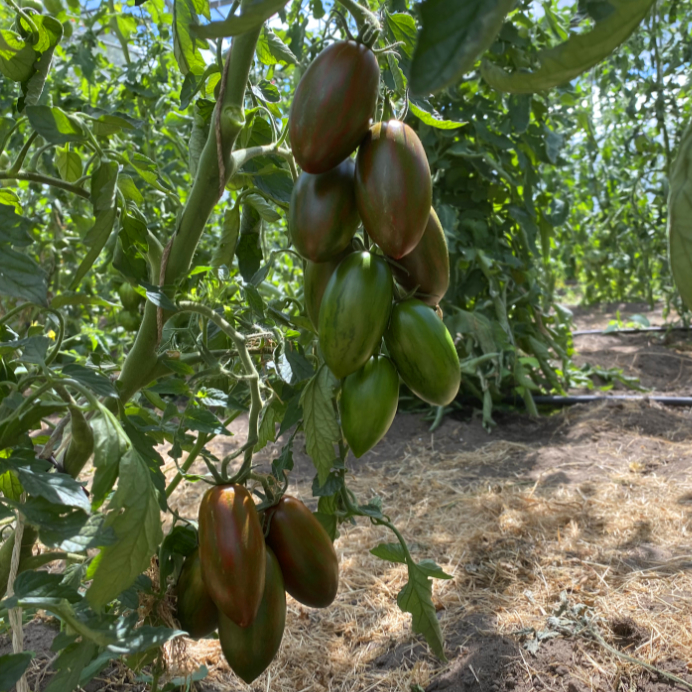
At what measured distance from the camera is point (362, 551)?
176cm

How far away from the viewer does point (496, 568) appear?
1.57 m

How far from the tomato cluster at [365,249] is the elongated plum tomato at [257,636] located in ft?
0.71

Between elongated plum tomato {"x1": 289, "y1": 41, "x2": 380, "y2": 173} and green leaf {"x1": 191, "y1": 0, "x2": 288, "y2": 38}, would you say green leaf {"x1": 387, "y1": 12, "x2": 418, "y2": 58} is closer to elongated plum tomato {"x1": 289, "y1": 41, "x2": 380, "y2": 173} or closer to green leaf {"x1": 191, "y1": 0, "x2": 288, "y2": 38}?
elongated plum tomato {"x1": 289, "y1": 41, "x2": 380, "y2": 173}

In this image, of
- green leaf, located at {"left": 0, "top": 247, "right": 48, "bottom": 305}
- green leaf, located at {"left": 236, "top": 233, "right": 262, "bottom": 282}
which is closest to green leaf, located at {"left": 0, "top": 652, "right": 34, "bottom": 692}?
green leaf, located at {"left": 0, "top": 247, "right": 48, "bottom": 305}

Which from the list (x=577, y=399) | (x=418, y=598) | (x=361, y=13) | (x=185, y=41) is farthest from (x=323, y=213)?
(x=577, y=399)

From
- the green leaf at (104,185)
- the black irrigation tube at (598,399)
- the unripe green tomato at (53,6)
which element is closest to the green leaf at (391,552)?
the green leaf at (104,185)

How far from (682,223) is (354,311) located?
34cm

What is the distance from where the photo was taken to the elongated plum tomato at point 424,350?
62 centimetres

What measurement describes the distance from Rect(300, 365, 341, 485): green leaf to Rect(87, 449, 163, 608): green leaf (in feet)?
0.68

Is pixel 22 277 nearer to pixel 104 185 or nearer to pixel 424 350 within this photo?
pixel 104 185

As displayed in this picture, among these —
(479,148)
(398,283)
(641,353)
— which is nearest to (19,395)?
(398,283)

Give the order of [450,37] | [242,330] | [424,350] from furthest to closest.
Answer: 1. [242,330]
2. [424,350]
3. [450,37]

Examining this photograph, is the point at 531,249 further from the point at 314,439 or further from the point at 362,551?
the point at 314,439

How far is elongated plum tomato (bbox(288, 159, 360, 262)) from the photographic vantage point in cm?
62
